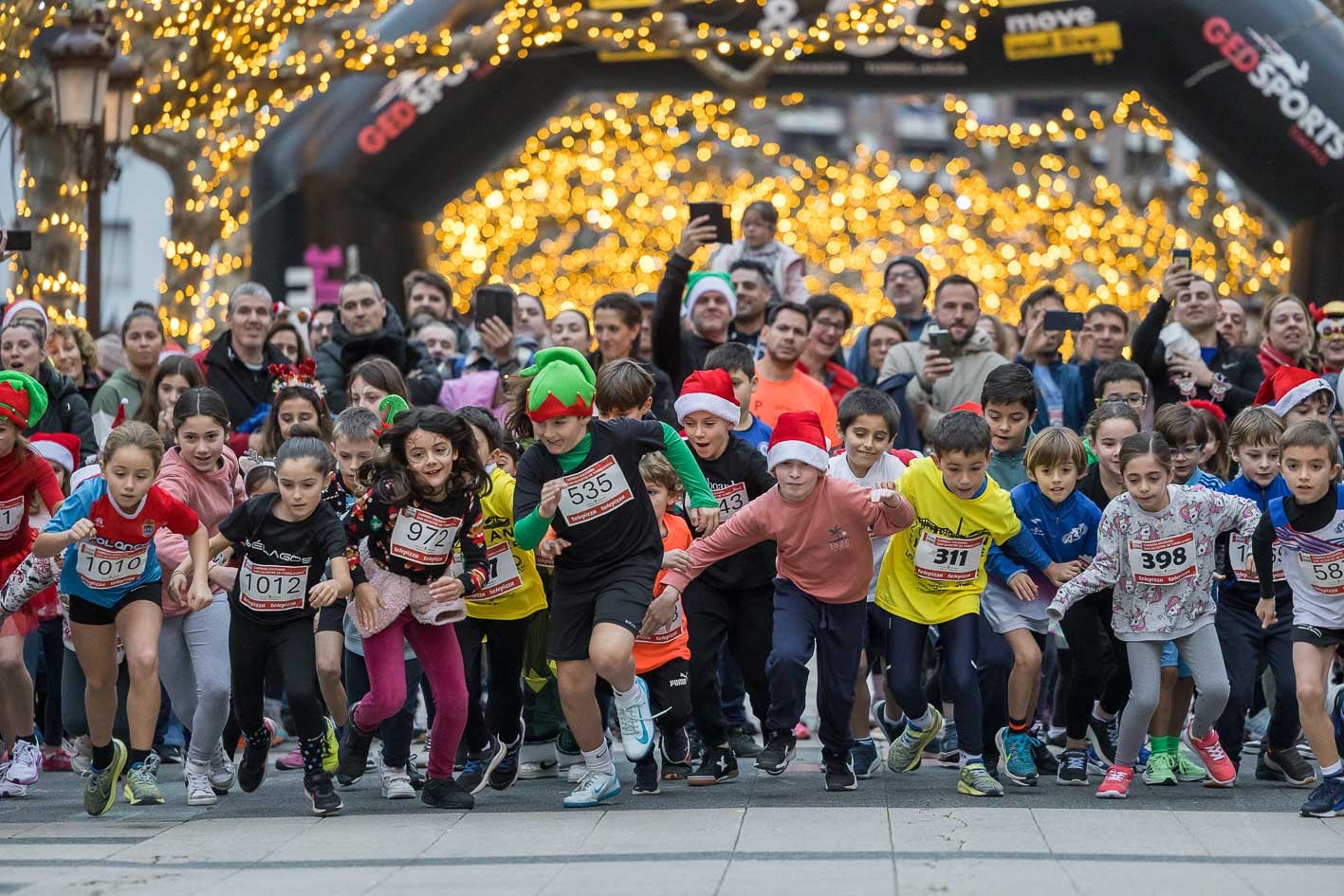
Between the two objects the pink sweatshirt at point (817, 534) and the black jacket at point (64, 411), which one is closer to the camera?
the pink sweatshirt at point (817, 534)

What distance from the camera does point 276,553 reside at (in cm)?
791

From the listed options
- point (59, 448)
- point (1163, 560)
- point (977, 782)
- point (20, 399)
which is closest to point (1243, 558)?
point (1163, 560)

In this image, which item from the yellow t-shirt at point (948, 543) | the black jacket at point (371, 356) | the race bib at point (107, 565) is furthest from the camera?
the black jacket at point (371, 356)

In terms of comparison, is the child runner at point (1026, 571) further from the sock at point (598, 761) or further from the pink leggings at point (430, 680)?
the pink leggings at point (430, 680)

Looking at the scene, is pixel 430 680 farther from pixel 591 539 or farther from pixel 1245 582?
pixel 1245 582

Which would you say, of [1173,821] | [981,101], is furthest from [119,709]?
[981,101]

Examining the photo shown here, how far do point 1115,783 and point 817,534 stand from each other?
154 centimetres

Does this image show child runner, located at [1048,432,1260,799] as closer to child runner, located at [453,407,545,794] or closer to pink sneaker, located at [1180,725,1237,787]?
pink sneaker, located at [1180,725,1237,787]

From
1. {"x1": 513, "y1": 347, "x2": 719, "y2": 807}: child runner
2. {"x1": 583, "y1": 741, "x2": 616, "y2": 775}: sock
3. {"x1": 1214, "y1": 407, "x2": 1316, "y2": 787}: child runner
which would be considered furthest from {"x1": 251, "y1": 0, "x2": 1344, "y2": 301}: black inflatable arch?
{"x1": 583, "y1": 741, "x2": 616, "y2": 775}: sock

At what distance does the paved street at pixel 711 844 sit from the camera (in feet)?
20.1

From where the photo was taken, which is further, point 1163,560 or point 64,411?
point 64,411

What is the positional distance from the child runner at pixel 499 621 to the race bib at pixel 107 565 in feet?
4.29

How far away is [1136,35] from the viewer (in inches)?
600

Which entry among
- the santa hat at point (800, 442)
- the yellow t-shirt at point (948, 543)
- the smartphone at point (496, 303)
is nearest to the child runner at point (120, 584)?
the santa hat at point (800, 442)
